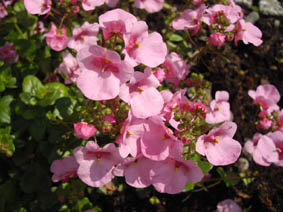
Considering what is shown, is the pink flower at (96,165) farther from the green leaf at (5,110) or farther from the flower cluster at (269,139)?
the flower cluster at (269,139)

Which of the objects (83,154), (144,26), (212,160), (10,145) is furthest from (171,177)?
(10,145)

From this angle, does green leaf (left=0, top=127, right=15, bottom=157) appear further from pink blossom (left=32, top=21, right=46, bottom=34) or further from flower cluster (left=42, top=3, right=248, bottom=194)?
pink blossom (left=32, top=21, right=46, bottom=34)

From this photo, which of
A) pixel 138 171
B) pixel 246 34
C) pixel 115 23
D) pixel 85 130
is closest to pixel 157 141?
pixel 138 171

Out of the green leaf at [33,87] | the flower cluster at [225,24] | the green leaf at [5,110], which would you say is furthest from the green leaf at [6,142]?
the flower cluster at [225,24]

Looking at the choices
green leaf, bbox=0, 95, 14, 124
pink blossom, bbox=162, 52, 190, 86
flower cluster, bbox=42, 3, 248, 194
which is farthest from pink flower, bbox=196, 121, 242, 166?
green leaf, bbox=0, 95, 14, 124

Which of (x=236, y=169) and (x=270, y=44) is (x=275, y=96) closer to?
(x=236, y=169)

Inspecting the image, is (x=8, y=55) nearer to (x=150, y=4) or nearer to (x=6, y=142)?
(x=6, y=142)
